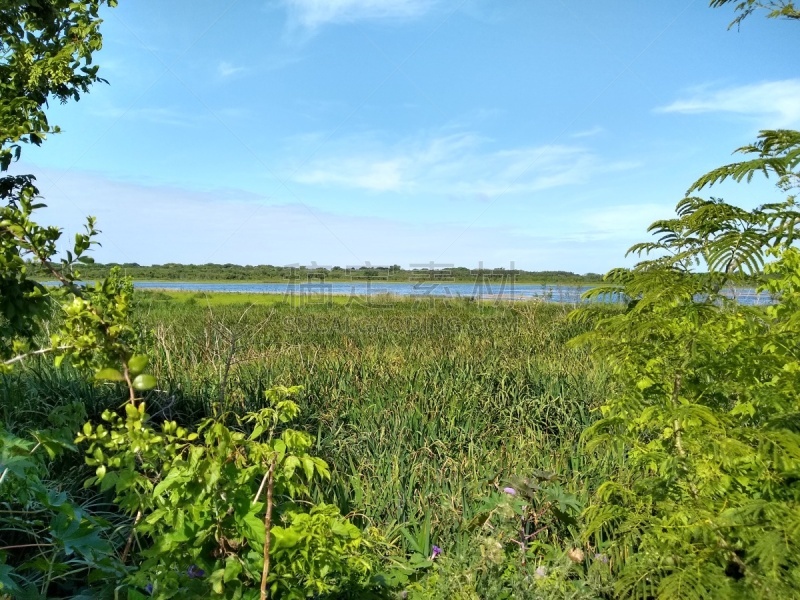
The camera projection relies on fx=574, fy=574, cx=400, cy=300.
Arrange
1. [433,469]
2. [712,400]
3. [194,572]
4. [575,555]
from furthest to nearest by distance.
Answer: [433,469]
[575,555]
[712,400]
[194,572]

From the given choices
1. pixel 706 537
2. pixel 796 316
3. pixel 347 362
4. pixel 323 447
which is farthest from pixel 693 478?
pixel 347 362

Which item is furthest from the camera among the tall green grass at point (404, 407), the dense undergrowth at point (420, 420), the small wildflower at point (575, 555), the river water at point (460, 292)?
the river water at point (460, 292)

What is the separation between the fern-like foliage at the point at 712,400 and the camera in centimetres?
183

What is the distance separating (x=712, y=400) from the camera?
237 centimetres

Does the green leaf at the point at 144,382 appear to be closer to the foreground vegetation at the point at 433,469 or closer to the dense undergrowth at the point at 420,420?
the foreground vegetation at the point at 433,469

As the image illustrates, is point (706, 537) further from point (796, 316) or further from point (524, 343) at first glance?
point (524, 343)

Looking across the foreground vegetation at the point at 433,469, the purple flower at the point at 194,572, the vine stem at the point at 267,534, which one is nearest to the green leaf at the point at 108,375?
the foreground vegetation at the point at 433,469

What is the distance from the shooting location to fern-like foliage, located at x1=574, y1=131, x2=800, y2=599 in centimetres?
183

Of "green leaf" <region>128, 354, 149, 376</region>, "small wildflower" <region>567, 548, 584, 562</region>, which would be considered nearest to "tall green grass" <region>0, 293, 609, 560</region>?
"small wildflower" <region>567, 548, 584, 562</region>

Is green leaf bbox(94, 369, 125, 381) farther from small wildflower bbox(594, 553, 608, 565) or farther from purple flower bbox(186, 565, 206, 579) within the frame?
small wildflower bbox(594, 553, 608, 565)

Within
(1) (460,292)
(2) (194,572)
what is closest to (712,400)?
(2) (194,572)

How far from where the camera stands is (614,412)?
245cm

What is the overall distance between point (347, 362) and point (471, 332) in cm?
447

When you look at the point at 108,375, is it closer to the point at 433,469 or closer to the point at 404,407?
the point at 433,469
